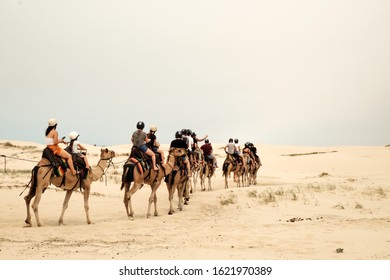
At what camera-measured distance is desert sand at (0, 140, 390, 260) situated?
30.2ft

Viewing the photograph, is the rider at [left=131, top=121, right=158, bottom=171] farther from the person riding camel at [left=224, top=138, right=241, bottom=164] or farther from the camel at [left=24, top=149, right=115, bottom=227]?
the person riding camel at [left=224, top=138, right=241, bottom=164]

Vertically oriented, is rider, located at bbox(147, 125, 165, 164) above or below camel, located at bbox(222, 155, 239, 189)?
above

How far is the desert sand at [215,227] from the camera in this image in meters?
9.20

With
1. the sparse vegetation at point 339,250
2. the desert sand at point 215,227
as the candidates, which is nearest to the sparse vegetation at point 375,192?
the desert sand at point 215,227

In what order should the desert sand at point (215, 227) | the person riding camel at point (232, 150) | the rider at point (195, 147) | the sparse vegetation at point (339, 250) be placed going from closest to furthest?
the sparse vegetation at point (339, 250) → the desert sand at point (215, 227) → the rider at point (195, 147) → the person riding camel at point (232, 150)

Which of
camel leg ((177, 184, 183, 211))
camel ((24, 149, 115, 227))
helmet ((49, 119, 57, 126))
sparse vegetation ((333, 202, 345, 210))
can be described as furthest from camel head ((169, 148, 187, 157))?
sparse vegetation ((333, 202, 345, 210))

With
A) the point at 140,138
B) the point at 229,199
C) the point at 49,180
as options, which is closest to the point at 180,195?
the point at 229,199

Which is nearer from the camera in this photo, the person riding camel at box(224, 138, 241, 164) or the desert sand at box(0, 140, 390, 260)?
the desert sand at box(0, 140, 390, 260)

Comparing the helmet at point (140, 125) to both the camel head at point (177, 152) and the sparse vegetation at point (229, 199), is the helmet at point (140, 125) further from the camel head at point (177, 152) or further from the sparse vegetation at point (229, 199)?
the sparse vegetation at point (229, 199)

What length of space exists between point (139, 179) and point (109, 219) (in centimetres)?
173

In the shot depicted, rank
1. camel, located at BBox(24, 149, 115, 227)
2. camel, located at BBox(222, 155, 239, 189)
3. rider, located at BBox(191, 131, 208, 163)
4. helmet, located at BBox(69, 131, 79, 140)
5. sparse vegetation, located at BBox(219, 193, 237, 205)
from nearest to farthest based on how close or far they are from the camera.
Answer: camel, located at BBox(24, 149, 115, 227), helmet, located at BBox(69, 131, 79, 140), sparse vegetation, located at BBox(219, 193, 237, 205), rider, located at BBox(191, 131, 208, 163), camel, located at BBox(222, 155, 239, 189)

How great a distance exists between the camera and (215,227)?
13078mm

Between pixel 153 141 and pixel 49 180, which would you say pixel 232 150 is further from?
pixel 49 180

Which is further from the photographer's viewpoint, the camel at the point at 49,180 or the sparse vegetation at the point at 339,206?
the sparse vegetation at the point at 339,206
